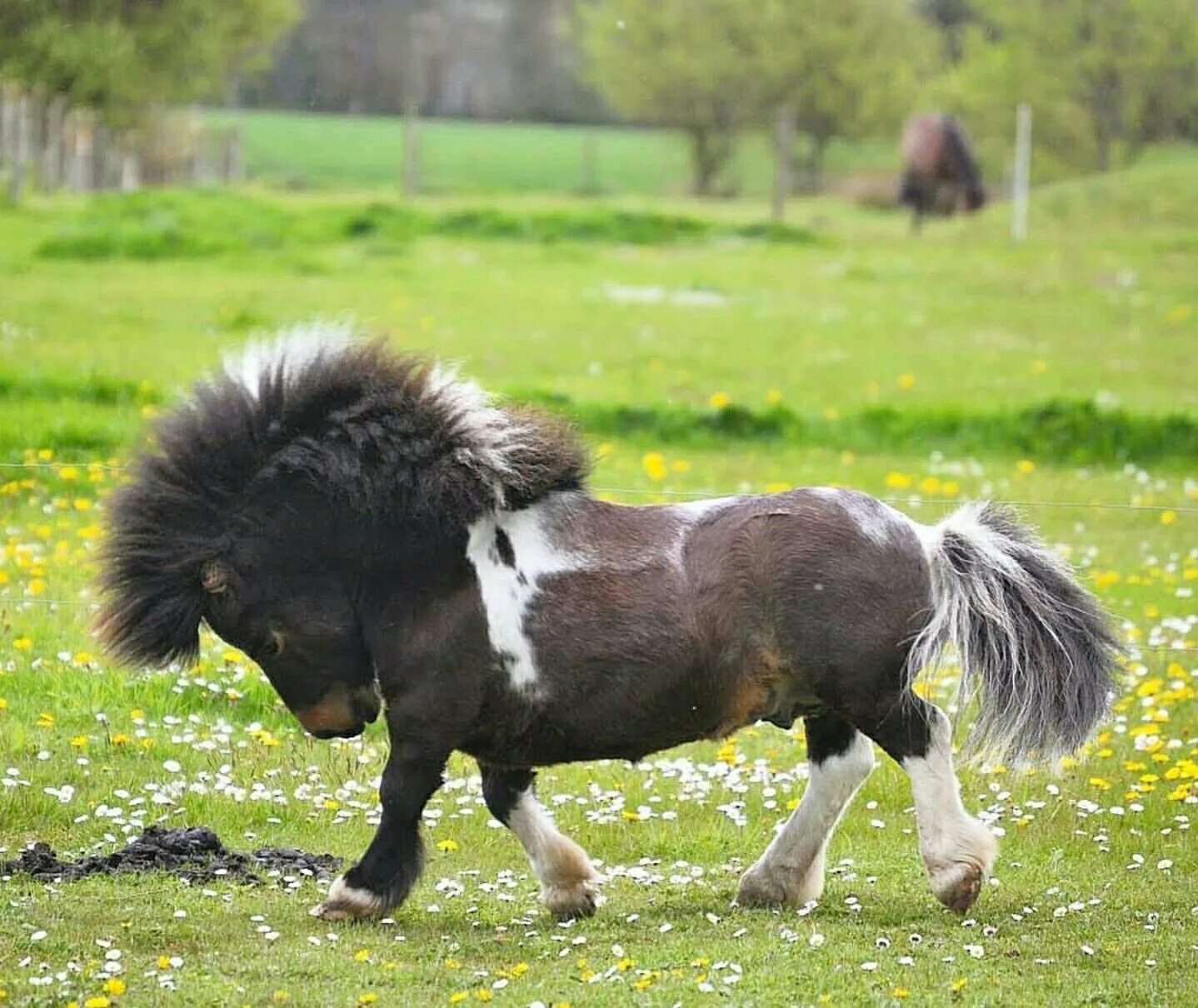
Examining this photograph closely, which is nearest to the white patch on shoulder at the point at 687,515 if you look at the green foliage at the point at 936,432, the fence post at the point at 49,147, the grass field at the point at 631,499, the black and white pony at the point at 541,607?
the black and white pony at the point at 541,607

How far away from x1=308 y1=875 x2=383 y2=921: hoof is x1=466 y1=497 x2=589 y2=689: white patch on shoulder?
0.85 meters

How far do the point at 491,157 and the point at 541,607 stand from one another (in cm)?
3658

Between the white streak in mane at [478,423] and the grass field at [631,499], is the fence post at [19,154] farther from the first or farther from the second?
the white streak in mane at [478,423]

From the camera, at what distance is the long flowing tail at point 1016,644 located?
653cm

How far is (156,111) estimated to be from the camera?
34906 millimetres

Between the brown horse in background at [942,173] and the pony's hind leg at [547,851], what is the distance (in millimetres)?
33649

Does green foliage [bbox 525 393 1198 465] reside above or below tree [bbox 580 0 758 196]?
below

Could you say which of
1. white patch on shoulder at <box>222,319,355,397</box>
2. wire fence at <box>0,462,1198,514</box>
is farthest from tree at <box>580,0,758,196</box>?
white patch on shoulder at <box>222,319,355,397</box>

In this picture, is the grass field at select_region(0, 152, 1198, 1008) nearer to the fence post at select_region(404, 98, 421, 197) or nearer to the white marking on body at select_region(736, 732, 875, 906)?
the white marking on body at select_region(736, 732, 875, 906)

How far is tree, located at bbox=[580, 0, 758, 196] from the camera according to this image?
Answer: 39188 millimetres

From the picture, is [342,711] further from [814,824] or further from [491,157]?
[491,157]

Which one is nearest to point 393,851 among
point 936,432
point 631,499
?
point 631,499

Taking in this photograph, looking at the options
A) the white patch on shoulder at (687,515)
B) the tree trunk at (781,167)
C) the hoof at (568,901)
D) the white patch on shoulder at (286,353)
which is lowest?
the hoof at (568,901)

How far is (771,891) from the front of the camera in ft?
22.0
